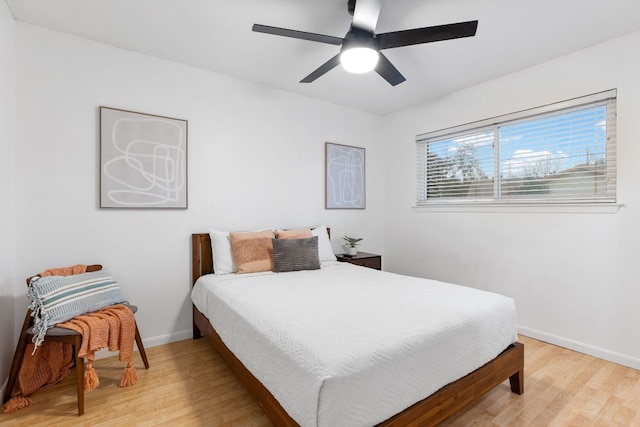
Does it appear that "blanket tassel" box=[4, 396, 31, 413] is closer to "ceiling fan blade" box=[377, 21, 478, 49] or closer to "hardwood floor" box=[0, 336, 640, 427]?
"hardwood floor" box=[0, 336, 640, 427]

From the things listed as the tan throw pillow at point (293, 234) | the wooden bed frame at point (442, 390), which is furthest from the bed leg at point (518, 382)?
the tan throw pillow at point (293, 234)

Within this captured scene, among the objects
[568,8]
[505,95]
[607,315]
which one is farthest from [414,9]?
[607,315]

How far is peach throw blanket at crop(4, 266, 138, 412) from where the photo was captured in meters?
1.81

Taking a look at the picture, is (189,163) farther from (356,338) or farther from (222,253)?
(356,338)

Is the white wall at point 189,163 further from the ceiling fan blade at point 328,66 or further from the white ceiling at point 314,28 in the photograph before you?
the ceiling fan blade at point 328,66

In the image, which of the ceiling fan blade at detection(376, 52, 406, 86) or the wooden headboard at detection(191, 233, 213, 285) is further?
the wooden headboard at detection(191, 233, 213, 285)

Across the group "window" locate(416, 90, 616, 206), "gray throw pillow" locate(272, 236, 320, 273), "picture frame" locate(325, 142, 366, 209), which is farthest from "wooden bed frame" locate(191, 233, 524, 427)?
"picture frame" locate(325, 142, 366, 209)

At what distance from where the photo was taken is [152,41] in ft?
8.08

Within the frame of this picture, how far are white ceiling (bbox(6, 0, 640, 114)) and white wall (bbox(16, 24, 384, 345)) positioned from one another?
0.23 metres

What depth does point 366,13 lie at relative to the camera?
5.71ft

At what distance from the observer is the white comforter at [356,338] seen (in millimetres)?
1183

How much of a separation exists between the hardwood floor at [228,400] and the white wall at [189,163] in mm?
674

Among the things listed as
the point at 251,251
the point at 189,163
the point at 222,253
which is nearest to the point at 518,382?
the point at 251,251

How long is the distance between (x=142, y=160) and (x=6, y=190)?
868 mm
